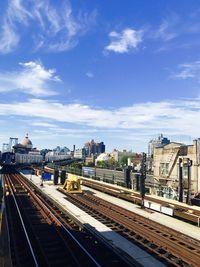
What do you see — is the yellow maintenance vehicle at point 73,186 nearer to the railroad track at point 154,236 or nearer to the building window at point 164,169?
the building window at point 164,169

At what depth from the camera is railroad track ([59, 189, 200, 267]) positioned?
15151 millimetres

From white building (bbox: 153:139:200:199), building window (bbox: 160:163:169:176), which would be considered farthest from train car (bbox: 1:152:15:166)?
building window (bbox: 160:163:169:176)

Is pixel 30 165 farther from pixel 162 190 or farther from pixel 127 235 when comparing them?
pixel 127 235

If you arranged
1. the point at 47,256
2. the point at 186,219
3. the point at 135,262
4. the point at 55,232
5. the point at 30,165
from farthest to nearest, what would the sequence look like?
the point at 30,165 → the point at 186,219 → the point at 55,232 → the point at 47,256 → the point at 135,262

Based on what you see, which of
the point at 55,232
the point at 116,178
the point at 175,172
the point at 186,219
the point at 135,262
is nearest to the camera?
the point at 135,262

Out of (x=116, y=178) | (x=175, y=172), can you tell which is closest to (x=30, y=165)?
(x=116, y=178)

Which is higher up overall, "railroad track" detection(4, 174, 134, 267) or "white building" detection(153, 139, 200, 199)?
"white building" detection(153, 139, 200, 199)

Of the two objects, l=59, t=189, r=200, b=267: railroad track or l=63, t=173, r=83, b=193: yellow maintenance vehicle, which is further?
l=63, t=173, r=83, b=193: yellow maintenance vehicle

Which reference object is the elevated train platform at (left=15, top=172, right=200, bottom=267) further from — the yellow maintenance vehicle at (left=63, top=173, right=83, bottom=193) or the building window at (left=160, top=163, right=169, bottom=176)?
the building window at (left=160, top=163, right=169, bottom=176)

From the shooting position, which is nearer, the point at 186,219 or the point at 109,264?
the point at 109,264

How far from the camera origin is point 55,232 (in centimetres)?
1986

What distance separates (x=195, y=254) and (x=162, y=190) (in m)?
24.3

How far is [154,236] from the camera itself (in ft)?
60.3

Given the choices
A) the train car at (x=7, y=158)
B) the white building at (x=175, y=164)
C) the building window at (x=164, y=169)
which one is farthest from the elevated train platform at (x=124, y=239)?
the train car at (x=7, y=158)
